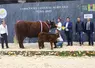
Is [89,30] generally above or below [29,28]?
below

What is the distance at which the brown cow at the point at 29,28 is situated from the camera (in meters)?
20.9

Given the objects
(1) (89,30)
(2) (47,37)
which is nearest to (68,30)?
(1) (89,30)

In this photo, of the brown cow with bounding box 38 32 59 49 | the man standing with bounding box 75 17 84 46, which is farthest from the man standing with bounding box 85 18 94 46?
the brown cow with bounding box 38 32 59 49

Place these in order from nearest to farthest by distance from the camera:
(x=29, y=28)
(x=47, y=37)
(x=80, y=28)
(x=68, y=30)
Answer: (x=47, y=37)
(x=29, y=28)
(x=68, y=30)
(x=80, y=28)

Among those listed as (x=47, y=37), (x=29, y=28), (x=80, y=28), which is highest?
(x=29, y=28)

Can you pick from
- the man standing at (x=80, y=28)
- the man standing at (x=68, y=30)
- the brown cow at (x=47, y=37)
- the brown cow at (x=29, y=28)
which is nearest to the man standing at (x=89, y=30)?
the man standing at (x=80, y=28)

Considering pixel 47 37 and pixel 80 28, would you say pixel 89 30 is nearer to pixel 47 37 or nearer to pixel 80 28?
pixel 80 28

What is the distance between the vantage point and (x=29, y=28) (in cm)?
2109

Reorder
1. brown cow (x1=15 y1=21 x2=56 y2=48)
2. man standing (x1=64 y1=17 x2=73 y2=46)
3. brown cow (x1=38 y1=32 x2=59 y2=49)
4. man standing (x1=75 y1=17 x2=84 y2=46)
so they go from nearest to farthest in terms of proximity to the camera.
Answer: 1. brown cow (x1=38 y1=32 x2=59 y2=49)
2. brown cow (x1=15 y1=21 x2=56 y2=48)
3. man standing (x1=64 y1=17 x2=73 y2=46)
4. man standing (x1=75 y1=17 x2=84 y2=46)

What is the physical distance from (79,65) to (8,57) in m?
4.29

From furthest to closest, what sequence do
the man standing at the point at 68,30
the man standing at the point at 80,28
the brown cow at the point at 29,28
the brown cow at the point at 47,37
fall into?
the man standing at the point at 80,28 → the man standing at the point at 68,30 → the brown cow at the point at 29,28 → the brown cow at the point at 47,37

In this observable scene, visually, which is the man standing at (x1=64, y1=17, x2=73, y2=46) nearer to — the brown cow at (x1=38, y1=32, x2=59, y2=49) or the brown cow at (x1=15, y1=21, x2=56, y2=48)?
the brown cow at (x1=15, y1=21, x2=56, y2=48)

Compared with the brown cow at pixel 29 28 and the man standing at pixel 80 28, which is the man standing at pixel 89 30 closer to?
the man standing at pixel 80 28

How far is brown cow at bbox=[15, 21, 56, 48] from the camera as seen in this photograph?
20.9 meters
